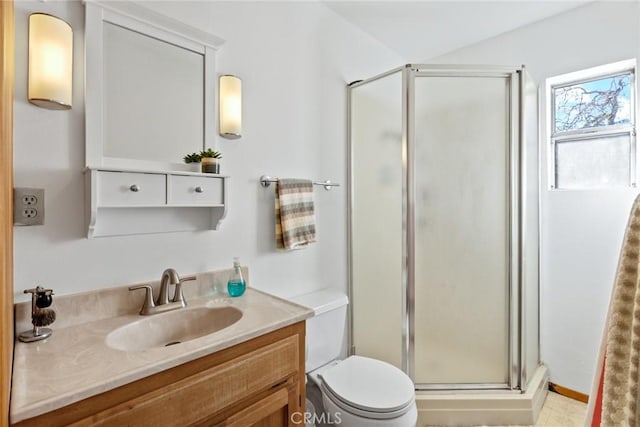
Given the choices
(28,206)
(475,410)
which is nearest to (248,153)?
(28,206)

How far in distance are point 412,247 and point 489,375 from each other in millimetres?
880

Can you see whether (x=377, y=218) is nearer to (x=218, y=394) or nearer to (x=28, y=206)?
(x=218, y=394)

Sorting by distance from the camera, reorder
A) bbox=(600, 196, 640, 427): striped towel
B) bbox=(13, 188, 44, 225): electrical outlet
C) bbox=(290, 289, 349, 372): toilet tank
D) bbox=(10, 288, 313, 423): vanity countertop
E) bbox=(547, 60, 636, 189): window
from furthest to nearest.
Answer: bbox=(547, 60, 636, 189): window
bbox=(290, 289, 349, 372): toilet tank
bbox=(13, 188, 44, 225): electrical outlet
bbox=(10, 288, 313, 423): vanity countertop
bbox=(600, 196, 640, 427): striped towel

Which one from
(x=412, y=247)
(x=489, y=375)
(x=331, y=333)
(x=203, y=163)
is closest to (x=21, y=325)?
(x=203, y=163)

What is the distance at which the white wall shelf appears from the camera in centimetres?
112

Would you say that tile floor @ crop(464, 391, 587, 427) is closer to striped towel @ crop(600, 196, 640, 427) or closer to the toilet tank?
the toilet tank

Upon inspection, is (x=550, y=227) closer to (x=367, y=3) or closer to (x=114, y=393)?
(x=367, y=3)

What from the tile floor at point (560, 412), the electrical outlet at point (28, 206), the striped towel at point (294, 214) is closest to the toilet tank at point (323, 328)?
the striped towel at point (294, 214)

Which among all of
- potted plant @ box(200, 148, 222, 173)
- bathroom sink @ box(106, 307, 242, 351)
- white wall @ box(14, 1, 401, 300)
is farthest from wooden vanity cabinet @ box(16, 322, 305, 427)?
potted plant @ box(200, 148, 222, 173)

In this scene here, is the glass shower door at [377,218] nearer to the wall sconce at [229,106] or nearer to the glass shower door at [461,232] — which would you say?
the glass shower door at [461,232]

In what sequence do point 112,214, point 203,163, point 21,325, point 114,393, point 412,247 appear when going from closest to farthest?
point 114,393
point 21,325
point 112,214
point 203,163
point 412,247

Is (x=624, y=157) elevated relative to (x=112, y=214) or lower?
elevated

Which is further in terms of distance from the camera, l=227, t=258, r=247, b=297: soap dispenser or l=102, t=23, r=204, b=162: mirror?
l=227, t=258, r=247, b=297: soap dispenser

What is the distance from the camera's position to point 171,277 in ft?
4.21
